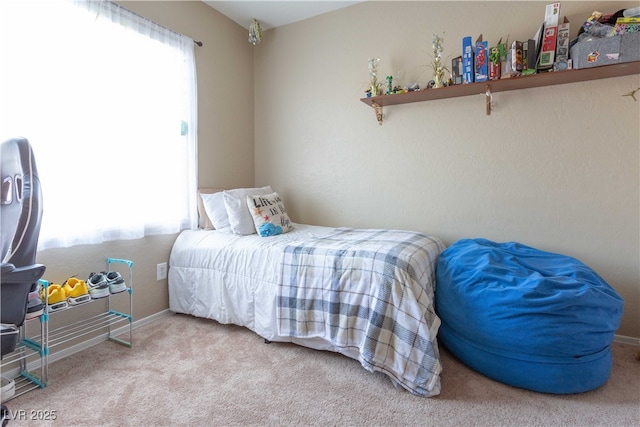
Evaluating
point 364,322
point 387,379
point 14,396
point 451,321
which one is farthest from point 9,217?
point 451,321

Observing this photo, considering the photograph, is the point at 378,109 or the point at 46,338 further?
the point at 378,109

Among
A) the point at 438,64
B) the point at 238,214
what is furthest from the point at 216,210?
the point at 438,64

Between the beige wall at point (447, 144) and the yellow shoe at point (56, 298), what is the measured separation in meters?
1.91

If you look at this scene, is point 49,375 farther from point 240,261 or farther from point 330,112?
point 330,112

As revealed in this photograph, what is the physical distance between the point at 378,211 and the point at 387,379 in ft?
4.73

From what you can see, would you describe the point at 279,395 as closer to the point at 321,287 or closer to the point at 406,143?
the point at 321,287

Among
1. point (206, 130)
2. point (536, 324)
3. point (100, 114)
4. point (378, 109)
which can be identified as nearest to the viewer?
point (536, 324)

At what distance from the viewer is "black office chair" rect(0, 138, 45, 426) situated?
1112 millimetres

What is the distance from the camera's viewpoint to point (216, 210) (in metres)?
2.51

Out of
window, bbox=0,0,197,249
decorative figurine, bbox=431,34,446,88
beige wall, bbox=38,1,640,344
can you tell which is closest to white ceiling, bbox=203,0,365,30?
beige wall, bbox=38,1,640,344

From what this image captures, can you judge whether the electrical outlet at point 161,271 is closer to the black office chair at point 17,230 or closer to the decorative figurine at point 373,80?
the black office chair at point 17,230

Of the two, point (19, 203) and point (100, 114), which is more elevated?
point (100, 114)

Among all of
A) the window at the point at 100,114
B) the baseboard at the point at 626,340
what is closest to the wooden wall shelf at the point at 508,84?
the window at the point at 100,114

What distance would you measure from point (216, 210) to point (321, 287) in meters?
1.19
